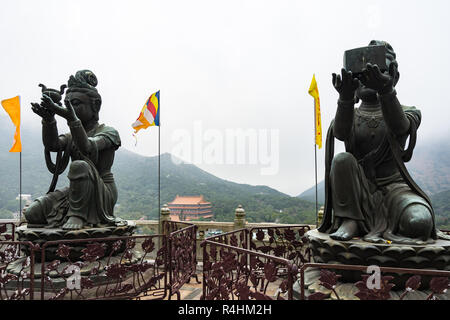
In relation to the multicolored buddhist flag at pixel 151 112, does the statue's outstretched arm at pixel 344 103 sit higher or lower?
lower

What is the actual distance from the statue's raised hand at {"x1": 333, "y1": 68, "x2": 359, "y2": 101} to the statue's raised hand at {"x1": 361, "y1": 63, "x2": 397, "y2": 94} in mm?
95

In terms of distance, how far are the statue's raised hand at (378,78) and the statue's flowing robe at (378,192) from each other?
0.56 meters

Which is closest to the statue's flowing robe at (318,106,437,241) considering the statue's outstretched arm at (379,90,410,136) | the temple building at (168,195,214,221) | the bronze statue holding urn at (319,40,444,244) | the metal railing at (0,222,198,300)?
the bronze statue holding urn at (319,40,444,244)

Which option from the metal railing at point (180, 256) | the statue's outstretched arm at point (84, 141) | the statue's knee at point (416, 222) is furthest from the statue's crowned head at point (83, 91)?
the statue's knee at point (416, 222)

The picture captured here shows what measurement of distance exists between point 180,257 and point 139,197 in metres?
12.2

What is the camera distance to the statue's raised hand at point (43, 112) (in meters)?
4.54

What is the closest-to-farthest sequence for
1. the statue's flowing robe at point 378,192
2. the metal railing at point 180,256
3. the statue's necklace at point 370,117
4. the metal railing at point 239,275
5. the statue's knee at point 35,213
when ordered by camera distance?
the metal railing at point 239,275, the statue's flowing robe at point 378,192, the statue's necklace at point 370,117, the metal railing at point 180,256, the statue's knee at point 35,213

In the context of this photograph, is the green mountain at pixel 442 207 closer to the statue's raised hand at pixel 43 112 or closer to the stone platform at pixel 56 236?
the stone platform at pixel 56 236

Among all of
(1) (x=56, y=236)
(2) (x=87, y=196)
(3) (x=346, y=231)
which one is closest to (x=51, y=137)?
(2) (x=87, y=196)

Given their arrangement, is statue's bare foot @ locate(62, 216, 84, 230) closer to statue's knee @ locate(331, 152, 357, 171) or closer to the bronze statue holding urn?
the bronze statue holding urn

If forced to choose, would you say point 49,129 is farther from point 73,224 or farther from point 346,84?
point 346,84

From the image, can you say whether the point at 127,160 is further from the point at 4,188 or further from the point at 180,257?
the point at 180,257
